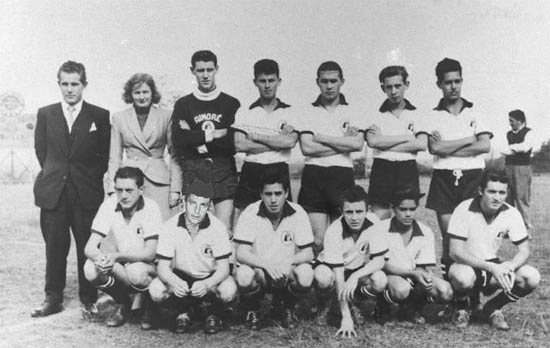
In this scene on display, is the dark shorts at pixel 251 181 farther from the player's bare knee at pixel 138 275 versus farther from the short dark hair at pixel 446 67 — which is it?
the short dark hair at pixel 446 67

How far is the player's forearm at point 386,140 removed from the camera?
11.2 ft

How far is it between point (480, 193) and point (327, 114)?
1.13 meters

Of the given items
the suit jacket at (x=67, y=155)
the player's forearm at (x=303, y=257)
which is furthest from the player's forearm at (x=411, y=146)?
the suit jacket at (x=67, y=155)

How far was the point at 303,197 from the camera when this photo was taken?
344 cm

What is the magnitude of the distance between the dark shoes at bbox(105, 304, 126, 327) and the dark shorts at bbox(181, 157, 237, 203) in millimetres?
840

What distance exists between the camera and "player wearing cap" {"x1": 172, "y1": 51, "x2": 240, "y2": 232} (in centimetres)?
339

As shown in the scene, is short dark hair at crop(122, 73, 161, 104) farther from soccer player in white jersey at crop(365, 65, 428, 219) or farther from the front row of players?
soccer player in white jersey at crop(365, 65, 428, 219)

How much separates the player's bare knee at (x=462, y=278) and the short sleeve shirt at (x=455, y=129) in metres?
0.72

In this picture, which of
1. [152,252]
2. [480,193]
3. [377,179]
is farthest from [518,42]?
[152,252]

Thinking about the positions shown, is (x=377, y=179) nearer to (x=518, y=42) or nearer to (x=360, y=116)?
(x=360, y=116)

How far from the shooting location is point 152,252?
322 centimetres

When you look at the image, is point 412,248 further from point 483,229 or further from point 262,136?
point 262,136

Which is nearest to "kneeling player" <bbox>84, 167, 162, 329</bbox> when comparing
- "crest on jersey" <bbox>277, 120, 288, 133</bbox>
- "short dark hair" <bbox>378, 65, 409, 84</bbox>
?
"crest on jersey" <bbox>277, 120, 288, 133</bbox>

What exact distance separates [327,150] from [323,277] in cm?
85
